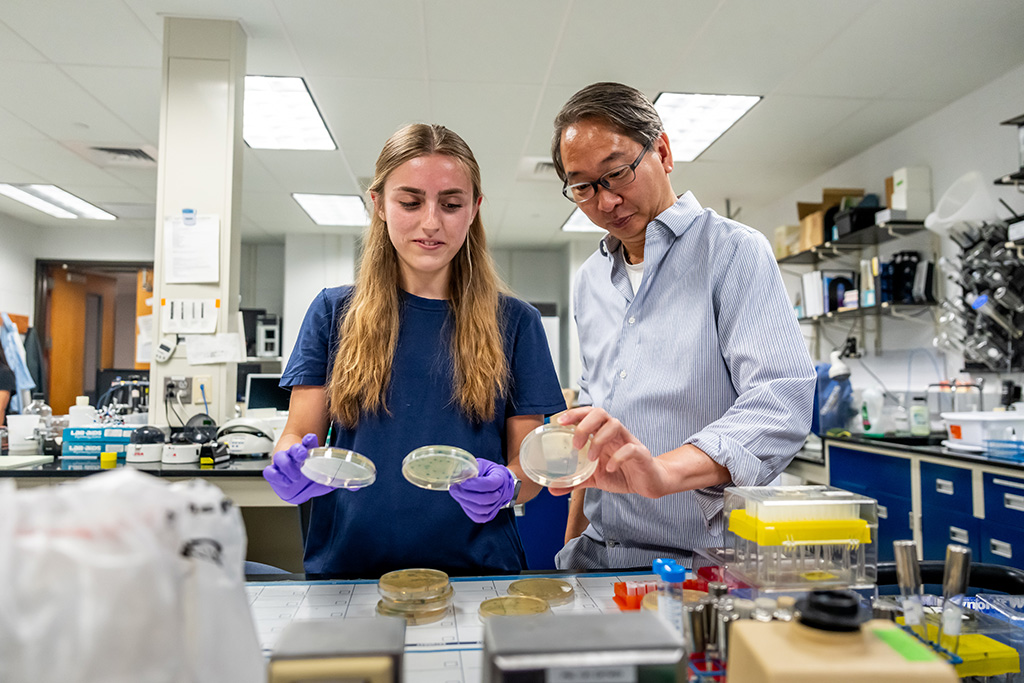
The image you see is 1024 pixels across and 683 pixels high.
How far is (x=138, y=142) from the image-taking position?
4.78 metres

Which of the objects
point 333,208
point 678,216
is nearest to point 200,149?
point 678,216

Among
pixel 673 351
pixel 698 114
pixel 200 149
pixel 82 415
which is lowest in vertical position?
pixel 82 415

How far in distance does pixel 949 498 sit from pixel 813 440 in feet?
4.29

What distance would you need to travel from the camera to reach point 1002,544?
8.80 feet

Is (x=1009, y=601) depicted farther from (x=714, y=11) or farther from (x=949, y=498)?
(x=714, y=11)

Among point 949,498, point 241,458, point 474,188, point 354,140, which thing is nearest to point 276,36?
point 354,140

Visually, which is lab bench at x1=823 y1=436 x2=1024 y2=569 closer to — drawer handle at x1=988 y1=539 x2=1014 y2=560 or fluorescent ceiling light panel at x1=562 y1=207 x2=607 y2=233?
drawer handle at x1=988 y1=539 x2=1014 y2=560

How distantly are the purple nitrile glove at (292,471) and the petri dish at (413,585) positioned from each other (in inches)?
7.3

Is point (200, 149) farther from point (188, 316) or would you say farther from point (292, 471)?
point (292, 471)

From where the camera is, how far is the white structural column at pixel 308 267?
25.8 feet

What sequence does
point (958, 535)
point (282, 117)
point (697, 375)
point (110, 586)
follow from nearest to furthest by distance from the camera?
point (110, 586), point (697, 375), point (958, 535), point (282, 117)

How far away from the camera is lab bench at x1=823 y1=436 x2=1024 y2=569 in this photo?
2.65 meters

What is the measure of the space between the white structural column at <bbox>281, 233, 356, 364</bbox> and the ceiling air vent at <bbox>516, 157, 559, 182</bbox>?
3.10 meters

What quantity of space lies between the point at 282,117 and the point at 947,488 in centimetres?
424
